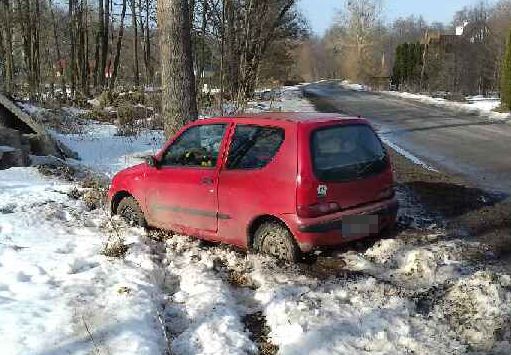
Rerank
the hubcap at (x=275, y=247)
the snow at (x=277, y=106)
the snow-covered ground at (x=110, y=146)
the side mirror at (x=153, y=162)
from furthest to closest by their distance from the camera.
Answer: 1. the snow at (x=277, y=106)
2. the snow-covered ground at (x=110, y=146)
3. the side mirror at (x=153, y=162)
4. the hubcap at (x=275, y=247)

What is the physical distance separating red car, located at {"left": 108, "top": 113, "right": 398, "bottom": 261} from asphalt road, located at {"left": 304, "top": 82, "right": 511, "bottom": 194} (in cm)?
408

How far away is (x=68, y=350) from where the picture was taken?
4.06 meters

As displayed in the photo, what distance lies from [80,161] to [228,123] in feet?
21.9

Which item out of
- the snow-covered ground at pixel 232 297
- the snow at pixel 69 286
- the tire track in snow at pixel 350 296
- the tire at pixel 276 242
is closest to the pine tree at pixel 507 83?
the snow-covered ground at pixel 232 297

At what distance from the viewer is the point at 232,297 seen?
517cm

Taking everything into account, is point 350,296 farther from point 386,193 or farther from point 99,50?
point 99,50

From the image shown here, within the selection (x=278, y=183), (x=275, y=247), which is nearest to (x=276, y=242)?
(x=275, y=247)

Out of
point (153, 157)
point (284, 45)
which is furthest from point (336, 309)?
point (284, 45)

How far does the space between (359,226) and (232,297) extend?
153 cm

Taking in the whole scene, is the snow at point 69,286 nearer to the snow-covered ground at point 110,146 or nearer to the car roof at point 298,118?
the car roof at point 298,118

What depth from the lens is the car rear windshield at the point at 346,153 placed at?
5688 mm

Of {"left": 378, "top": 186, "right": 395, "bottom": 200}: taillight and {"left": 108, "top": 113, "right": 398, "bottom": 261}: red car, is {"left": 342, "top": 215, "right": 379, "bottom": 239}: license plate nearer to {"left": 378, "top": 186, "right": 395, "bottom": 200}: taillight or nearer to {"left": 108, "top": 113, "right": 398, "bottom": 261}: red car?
{"left": 108, "top": 113, "right": 398, "bottom": 261}: red car

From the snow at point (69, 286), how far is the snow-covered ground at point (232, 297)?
0.6 inches

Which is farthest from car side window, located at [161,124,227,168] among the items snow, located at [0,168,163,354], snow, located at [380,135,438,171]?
snow, located at [380,135,438,171]
